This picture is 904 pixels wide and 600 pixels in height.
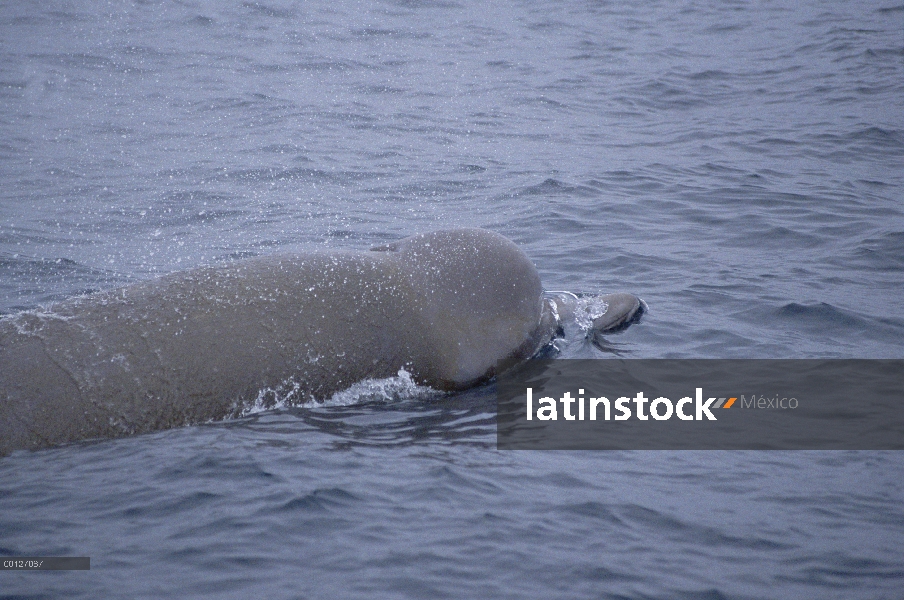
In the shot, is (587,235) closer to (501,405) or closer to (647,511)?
(501,405)

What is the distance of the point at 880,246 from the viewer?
12047 mm

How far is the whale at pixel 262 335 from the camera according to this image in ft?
21.4
